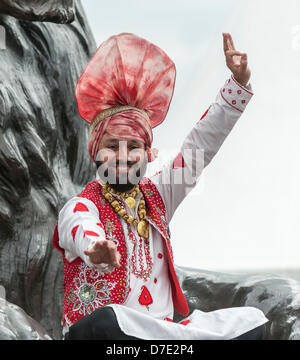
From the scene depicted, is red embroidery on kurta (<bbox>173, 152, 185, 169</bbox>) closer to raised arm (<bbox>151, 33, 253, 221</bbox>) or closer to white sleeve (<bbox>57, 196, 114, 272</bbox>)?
Result: raised arm (<bbox>151, 33, 253, 221</bbox>)

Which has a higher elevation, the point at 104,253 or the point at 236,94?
the point at 236,94

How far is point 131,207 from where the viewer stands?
4.97ft

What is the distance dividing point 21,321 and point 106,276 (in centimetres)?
22

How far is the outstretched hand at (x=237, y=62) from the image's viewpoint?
4.93 ft

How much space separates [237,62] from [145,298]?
0.62m

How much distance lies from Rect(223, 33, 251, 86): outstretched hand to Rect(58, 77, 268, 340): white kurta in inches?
0.8

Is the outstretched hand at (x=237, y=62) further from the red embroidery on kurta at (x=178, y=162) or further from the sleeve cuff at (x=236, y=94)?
the red embroidery on kurta at (x=178, y=162)

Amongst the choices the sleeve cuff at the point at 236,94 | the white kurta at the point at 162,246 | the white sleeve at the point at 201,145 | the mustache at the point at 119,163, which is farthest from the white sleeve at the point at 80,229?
the sleeve cuff at the point at 236,94

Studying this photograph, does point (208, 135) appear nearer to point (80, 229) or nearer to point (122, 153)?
point (122, 153)

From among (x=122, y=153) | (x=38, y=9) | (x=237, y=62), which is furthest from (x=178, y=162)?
(x=38, y=9)

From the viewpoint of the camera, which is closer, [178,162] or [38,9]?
[178,162]
